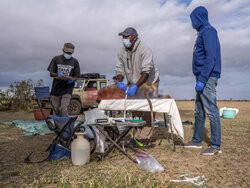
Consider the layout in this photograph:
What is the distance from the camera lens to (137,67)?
397cm

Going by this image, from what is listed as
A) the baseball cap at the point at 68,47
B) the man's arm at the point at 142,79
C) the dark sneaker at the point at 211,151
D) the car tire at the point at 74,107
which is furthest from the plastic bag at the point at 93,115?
the car tire at the point at 74,107

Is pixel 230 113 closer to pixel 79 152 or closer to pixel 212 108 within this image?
pixel 212 108

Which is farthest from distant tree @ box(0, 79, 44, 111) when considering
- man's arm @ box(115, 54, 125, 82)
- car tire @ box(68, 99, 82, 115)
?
man's arm @ box(115, 54, 125, 82)

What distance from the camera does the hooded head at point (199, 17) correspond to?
11.5 ft

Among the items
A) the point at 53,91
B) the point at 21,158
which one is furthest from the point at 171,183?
the point at 53,91

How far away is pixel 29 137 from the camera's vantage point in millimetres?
5258

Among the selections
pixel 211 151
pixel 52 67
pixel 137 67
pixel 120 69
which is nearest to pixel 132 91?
pixel 137 67

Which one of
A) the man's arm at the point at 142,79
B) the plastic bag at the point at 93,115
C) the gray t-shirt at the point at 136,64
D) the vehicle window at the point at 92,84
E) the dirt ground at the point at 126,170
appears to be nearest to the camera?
the dirt ground at the point at 126,170

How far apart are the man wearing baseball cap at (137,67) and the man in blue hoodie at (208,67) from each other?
0.78 m

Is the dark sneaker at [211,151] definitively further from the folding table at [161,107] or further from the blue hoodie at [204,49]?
the blue hoodie at [204,49]

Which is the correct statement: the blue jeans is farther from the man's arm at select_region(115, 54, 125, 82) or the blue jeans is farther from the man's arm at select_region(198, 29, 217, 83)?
the man's arm at select_region(115, 54, 125, 82)

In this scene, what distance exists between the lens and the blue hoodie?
3.31m

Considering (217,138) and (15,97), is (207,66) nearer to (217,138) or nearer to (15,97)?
(217,138)

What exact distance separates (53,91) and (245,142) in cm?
402
